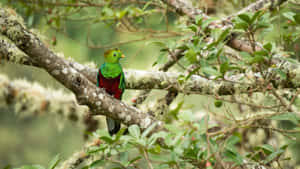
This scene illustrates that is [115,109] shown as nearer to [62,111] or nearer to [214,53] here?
[214,53]

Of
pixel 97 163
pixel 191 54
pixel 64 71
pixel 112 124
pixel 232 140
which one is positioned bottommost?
pixel 112 124

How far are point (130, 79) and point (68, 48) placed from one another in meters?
4.25

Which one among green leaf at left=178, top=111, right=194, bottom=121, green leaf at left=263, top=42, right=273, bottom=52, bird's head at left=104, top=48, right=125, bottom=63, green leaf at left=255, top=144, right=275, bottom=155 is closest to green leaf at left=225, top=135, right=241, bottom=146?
green leaf at left=178, top=111, right=194, bottom=121

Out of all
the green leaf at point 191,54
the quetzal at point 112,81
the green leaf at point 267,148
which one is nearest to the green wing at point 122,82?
the quetzal at point 112,81

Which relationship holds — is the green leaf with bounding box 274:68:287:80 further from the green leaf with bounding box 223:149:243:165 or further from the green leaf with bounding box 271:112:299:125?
the green leaf with bounding box 223:149:243:165

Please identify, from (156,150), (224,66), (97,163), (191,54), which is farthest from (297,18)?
(97,163)

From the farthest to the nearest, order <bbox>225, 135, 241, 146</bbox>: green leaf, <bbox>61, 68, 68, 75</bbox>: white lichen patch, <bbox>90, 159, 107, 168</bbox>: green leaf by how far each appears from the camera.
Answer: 1. <bbox>61, 68, 68, 75</bbox>: white lichen patch
2. <bbox>90, 159, 107, 168</bbox>: green leaf
3. <bbox>225, 135, 241, 146</bbox>: green leaf

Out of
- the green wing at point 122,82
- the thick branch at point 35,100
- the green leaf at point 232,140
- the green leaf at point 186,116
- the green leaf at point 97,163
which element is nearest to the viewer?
the green leaf at point 186,116

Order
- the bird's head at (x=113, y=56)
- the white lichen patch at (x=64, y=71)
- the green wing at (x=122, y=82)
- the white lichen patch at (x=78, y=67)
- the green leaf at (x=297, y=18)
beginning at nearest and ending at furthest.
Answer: the green leaf at (x=297, y=18)
the white lichen patch at (x=64, y=71)
the white lichen patch at (x=78, y=67)
the green wing at (x=122, y=82)
the bird's head at (x=113, y=56)

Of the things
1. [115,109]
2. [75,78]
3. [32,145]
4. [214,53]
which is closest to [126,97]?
[115,109]

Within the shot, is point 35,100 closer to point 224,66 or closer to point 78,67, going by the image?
point 78,67

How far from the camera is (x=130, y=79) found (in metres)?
2.85

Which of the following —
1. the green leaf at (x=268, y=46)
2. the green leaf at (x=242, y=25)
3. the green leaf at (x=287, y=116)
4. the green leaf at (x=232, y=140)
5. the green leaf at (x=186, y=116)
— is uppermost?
the green leaf at (x=242, y=25)

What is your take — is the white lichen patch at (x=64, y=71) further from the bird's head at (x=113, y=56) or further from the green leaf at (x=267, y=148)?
the bird's head at (x=113, y=56)
